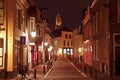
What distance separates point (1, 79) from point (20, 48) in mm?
9145

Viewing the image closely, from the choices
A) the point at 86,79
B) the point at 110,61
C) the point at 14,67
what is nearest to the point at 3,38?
the point at 14,67

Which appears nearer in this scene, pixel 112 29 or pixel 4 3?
pixel 4 3

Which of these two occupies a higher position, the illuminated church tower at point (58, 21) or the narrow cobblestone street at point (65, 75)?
the illuminated church tower at point (58, 21)

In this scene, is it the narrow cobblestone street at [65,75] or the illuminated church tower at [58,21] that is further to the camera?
the illuminated church tower at [58,21]

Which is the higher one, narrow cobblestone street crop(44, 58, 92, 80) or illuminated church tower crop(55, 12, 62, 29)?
illuminated church tower crop(55, 12, 62, 29)

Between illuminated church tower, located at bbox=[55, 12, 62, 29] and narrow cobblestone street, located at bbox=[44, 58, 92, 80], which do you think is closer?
narrow cobblestone street, located at bbox=[44, 58, 92, 80]

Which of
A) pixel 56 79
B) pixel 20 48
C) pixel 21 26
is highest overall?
pixel 21 26

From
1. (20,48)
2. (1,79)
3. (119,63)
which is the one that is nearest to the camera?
(1,79)

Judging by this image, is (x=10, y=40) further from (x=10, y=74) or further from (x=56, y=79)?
(x=56, y=79)

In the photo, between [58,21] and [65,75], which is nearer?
[65,75]

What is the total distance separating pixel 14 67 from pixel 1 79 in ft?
10.9

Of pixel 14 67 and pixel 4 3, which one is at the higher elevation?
pixel 4 3

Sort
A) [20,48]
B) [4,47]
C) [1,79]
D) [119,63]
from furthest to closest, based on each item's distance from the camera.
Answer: [20,48], [119,63], [4,47], [1,79]

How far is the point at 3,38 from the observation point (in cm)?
3150
